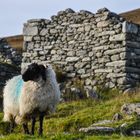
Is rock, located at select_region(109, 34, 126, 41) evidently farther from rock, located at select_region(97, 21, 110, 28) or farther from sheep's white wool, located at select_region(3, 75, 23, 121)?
sheep's white wool, located at select_region(3, 75, 23, 121)

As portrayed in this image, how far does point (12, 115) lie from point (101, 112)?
3988 mm

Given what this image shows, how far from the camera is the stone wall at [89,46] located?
938 inches

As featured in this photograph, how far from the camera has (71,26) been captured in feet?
84.6

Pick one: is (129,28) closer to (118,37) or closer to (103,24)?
(118,37)

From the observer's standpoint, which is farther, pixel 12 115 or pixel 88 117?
pixel 88 117

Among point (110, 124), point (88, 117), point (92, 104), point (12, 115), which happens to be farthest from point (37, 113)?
point (92, 104)

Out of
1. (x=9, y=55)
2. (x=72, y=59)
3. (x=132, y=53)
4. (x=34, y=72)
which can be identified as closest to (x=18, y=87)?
(x=34, y=72)

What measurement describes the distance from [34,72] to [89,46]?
1067 centimetres

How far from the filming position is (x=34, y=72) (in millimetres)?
14492

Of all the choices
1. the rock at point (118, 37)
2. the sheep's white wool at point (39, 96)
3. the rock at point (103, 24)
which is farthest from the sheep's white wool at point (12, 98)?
the rock at point (103, 24)

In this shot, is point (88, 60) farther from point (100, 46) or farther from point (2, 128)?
point (2, 128)

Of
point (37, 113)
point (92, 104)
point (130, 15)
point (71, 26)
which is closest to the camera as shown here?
point (37, 113)

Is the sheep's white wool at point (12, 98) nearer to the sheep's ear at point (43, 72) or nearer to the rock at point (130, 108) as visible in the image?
the sheep's ear at point (43, 72)

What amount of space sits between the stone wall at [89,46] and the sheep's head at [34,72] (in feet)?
30.1
